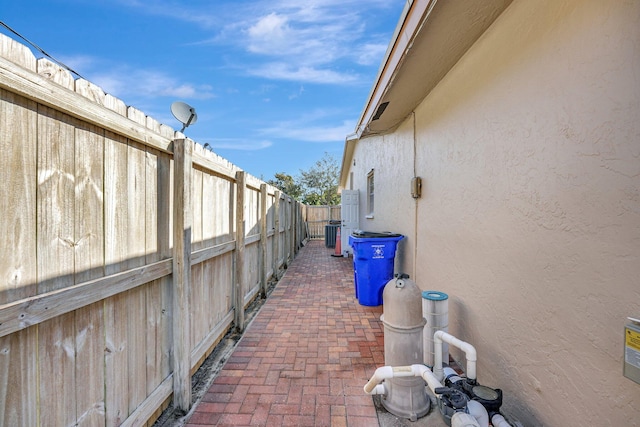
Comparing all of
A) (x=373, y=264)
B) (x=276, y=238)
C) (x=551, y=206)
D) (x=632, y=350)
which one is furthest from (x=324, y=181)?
(x=632, y=350)

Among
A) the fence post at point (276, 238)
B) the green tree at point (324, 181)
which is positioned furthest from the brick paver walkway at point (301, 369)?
the green tree at point (324, 181)

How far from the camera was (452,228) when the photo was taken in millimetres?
3049

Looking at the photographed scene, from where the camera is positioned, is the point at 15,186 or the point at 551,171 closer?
the point at 15,186

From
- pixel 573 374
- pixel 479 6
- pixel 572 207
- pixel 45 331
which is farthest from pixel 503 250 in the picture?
pixel 45 331

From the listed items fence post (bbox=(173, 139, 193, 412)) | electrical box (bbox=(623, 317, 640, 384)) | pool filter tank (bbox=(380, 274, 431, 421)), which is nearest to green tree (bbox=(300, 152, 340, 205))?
pool filter tank (bbox=(380, 274, 431, 421))

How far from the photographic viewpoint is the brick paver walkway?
2197mm

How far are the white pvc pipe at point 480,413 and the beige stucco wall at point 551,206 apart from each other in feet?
1.18

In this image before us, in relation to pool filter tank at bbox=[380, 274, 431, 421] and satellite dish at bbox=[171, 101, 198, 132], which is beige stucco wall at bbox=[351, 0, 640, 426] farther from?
satellite dish at bbox=[171, 101, 198, 132]

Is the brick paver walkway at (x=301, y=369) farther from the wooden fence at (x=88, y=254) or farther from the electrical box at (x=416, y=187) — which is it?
the electrical box at (x=416, y=187)

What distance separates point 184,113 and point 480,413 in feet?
12.7

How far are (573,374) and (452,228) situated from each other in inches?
66.1

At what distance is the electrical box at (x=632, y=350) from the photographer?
1.17 meters

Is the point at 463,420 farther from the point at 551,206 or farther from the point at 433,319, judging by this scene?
the point at 551,206

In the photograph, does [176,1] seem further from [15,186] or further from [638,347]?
[638,347]
